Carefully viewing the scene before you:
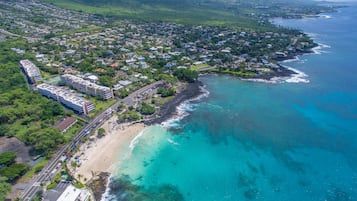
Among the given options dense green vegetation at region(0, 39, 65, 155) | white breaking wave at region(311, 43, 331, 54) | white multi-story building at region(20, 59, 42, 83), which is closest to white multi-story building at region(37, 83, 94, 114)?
dense green vegetation at region(0, 39, 65, 155)

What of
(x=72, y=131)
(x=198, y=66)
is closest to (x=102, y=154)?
(x=72, y=131)

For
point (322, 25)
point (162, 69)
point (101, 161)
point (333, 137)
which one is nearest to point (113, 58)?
point (162, 69)

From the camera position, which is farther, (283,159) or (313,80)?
(313,80)

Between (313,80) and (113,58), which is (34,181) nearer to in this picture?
(113,58)

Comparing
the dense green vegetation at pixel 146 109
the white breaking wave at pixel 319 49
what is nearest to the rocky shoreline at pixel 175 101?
the dense green vegetation at pixel 146 109

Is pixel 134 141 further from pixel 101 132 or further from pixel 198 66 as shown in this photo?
pixel 198 66

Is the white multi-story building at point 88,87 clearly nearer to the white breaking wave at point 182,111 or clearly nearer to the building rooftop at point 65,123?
the building rooftop at point 65,123

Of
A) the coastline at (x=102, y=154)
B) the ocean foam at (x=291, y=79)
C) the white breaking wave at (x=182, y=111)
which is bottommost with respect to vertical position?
the coastline at (x=102, y=154)
